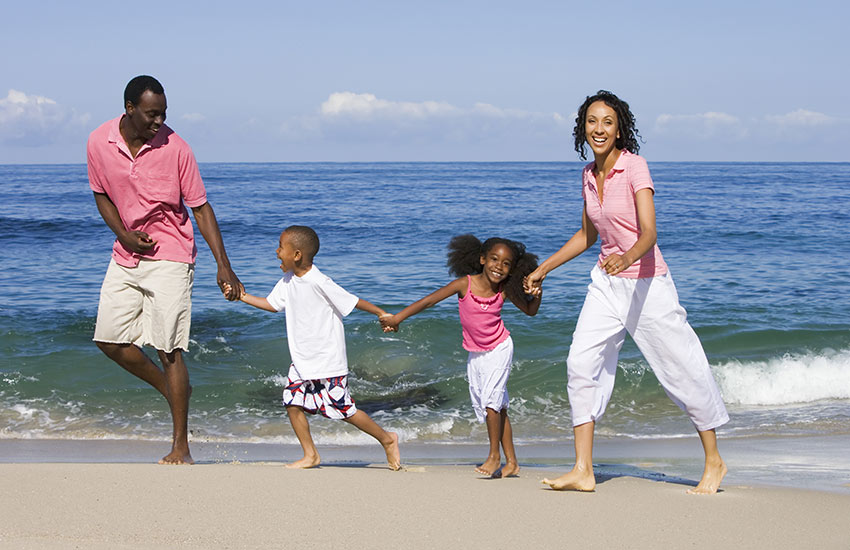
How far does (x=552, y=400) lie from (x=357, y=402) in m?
1.84

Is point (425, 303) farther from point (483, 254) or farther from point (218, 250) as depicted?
point (218, 250)

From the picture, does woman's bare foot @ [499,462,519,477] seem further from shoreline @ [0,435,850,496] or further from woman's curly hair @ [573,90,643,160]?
woman's curly hair @ [573,90,643,160]

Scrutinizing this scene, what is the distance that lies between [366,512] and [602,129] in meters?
2.18

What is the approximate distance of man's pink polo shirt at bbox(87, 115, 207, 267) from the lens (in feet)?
15.4

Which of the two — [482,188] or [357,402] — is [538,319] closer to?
[357,402]

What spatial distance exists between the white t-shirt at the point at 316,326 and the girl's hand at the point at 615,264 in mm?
1540

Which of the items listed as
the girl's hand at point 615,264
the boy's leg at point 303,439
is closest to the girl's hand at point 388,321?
the boy's leg at point 303,439

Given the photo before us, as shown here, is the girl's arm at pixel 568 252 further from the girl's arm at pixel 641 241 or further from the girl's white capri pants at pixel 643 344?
the girl's arm at pixel 641 241

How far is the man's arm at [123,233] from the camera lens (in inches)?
184

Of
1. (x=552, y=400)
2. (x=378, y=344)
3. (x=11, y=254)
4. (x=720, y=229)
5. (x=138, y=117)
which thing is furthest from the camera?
(x=720, y=229)

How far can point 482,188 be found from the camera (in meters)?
39.7

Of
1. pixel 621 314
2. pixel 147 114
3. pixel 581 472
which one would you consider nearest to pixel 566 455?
pixel 581 472

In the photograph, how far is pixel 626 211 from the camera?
427cm

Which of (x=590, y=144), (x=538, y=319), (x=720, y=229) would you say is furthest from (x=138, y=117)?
(x=720, y=229)
